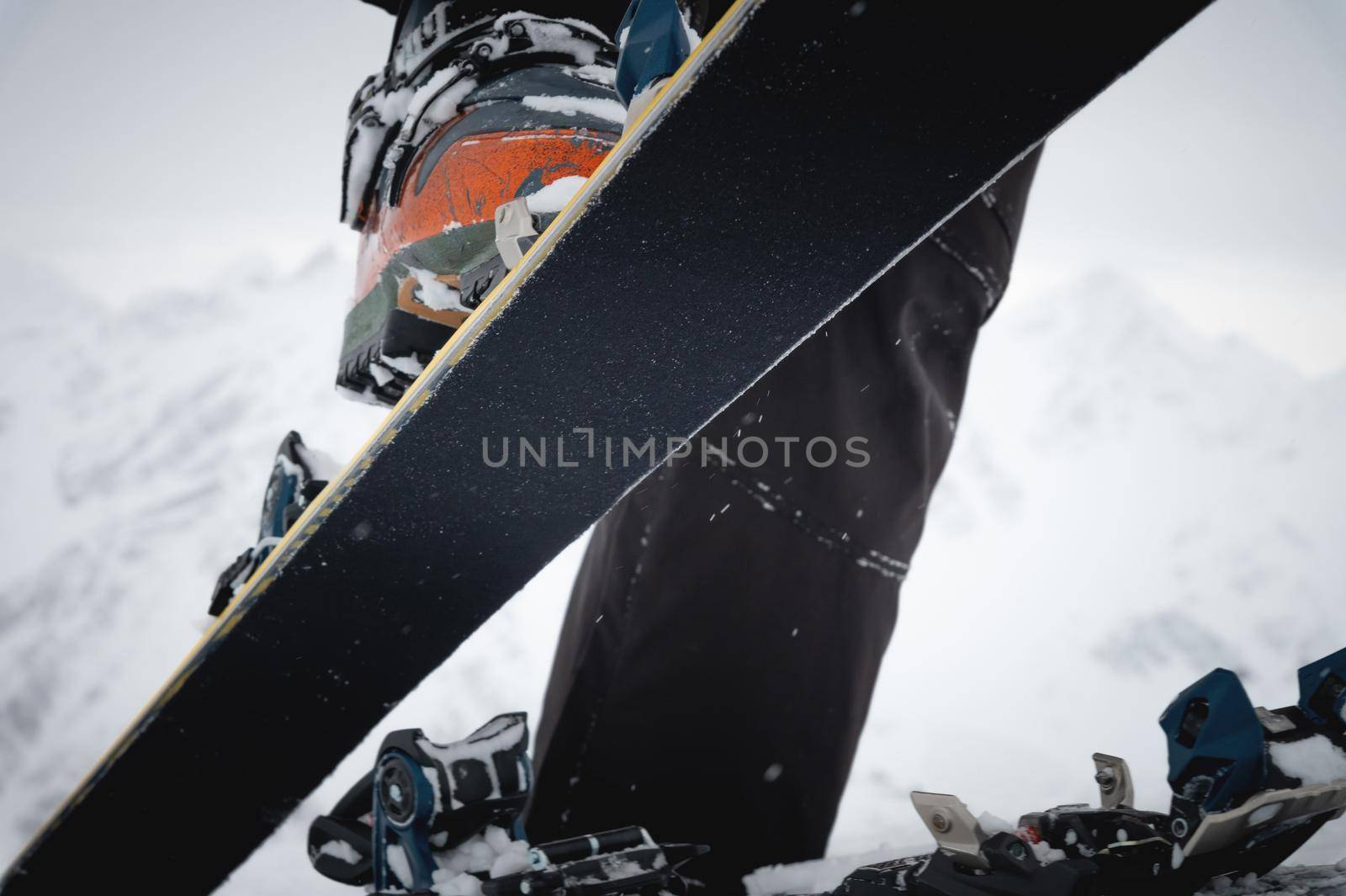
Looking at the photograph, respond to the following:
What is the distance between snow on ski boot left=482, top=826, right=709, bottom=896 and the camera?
34.4 inches

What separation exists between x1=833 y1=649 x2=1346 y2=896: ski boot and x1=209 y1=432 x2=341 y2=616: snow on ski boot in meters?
1.17

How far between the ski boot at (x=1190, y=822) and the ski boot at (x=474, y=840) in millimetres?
272

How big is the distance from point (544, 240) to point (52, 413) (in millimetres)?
3914

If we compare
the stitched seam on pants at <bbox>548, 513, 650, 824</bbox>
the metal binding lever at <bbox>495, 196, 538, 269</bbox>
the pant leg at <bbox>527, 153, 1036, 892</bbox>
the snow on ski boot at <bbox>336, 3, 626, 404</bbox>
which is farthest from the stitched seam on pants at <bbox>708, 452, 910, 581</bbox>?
the metal binding lever at <bbox>495, 196, 538, 269</bbox>

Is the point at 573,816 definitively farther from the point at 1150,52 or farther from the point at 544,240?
the point at 1150,52

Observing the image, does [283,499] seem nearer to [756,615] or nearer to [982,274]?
[756,615]

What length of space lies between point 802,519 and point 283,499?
3.46ft

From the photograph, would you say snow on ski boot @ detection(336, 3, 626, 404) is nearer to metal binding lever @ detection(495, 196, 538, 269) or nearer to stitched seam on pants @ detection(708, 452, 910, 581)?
metal binding lever @ detection(495, 196, 538, 269)

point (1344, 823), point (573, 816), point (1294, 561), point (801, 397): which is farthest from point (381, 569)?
point (1294, 561)

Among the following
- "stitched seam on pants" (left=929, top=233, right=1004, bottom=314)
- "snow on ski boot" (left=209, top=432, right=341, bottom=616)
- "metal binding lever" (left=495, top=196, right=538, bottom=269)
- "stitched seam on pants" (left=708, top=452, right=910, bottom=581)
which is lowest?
"stitched seam on pants" (left=708, top=452, right=910, bottom=581)

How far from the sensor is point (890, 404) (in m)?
1.81

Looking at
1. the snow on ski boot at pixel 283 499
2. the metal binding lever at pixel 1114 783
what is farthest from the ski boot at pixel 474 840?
the snow on ski boot at pixel 283 499

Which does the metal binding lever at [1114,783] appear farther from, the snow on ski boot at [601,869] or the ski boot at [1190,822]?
the snow on ski boot at [601,869]

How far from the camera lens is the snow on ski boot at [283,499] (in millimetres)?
1472
